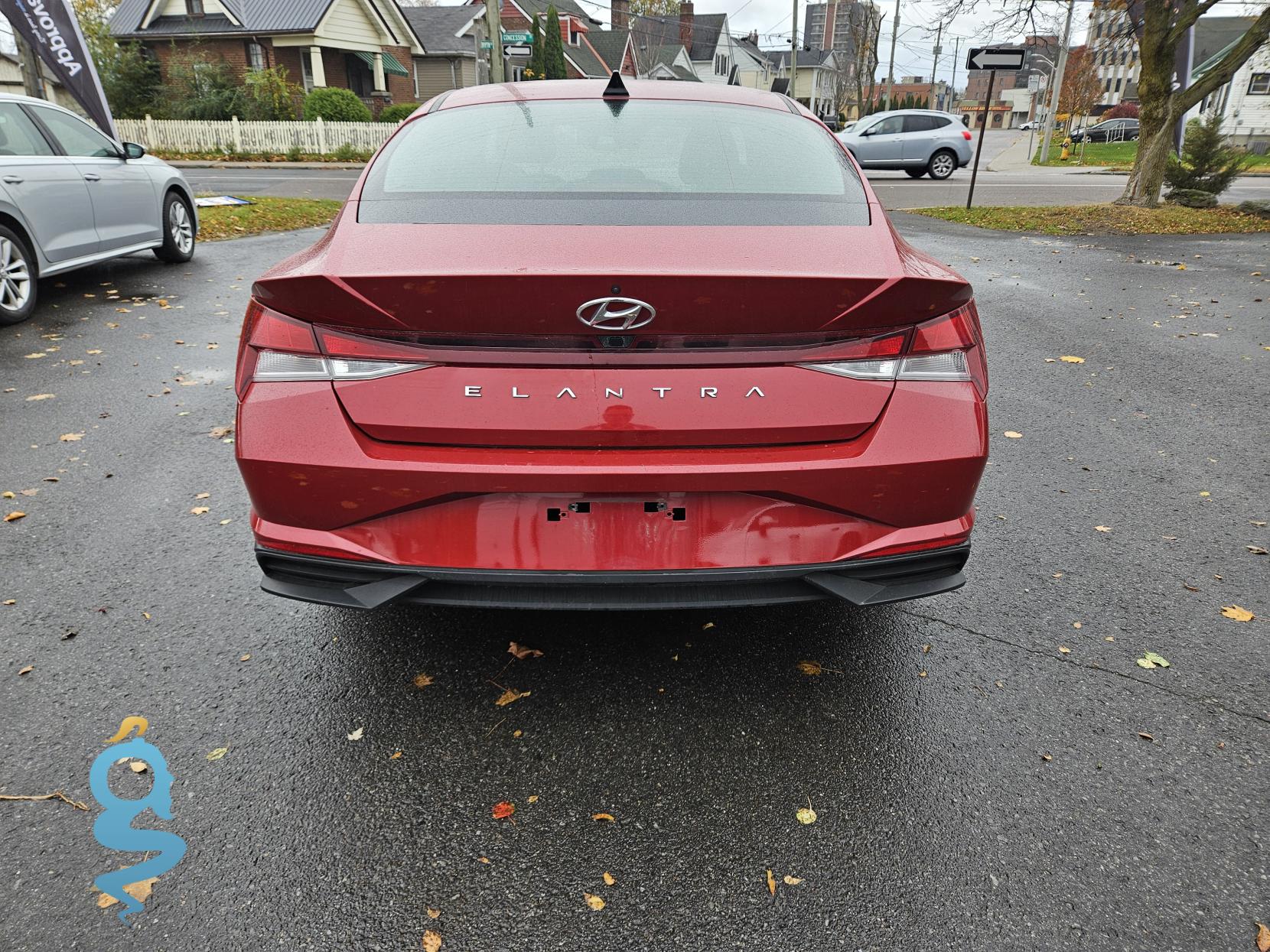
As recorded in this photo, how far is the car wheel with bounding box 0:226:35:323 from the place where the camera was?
22.9 ft

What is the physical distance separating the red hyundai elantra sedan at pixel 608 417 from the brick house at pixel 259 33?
3656cm

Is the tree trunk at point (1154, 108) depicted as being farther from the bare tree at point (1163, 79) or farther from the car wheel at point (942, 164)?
the car wheel at point (942, 164)

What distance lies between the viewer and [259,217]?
13164 mm

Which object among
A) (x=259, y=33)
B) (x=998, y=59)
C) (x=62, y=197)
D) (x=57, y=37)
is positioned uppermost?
(x=259, y=33)

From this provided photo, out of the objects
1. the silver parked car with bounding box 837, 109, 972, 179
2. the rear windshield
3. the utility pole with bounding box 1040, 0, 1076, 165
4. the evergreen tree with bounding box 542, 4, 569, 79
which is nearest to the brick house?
the evergreen tree with bounding box 542, 4, 569, 79

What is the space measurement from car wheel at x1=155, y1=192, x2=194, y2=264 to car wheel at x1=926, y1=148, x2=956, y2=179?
20286 mm

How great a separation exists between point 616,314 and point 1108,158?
4588 cm

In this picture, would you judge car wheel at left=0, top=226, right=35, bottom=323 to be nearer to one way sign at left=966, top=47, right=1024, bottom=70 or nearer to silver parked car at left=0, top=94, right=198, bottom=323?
silver parked car at left=0, top=94, right=198, bottom=323

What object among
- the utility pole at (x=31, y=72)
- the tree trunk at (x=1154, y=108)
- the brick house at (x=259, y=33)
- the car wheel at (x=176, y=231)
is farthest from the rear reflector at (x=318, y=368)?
the brick house at (x=259, y=33)

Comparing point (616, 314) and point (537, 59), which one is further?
point (537, 59)

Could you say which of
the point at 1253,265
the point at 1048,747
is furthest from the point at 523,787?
the point at 1253,265

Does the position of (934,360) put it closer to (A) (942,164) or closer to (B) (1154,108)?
(B) (1154,108)

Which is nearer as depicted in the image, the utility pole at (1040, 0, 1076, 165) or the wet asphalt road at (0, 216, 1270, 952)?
the wet asphalt road at (0, 216, 1270, 952)

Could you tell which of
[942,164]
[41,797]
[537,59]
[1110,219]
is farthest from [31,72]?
[537,59]
